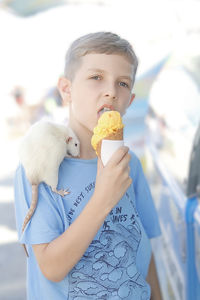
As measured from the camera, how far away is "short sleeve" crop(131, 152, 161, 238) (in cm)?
146

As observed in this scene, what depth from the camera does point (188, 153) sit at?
2.10 meters

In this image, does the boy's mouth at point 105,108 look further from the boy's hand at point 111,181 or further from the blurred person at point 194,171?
the blurred person at point 194,171

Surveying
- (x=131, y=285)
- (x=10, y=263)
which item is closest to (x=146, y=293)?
(x=131, y=285)

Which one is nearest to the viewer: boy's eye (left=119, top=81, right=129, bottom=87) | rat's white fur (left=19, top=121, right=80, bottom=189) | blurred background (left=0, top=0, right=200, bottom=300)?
rat's white fur (left=19, top=121, right=80, bottom=189)

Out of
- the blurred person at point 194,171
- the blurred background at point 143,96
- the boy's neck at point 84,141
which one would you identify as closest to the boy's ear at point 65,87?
the boy's neck at point 84,141

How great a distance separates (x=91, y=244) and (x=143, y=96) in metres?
5.45

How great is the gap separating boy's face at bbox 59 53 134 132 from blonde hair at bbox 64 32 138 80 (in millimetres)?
19

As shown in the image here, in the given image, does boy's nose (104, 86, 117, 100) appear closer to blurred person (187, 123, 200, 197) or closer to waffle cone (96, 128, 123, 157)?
waffle cone (96, 128, 123, 157)

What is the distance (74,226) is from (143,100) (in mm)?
5527

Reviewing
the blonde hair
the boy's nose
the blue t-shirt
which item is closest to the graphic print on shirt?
the blue t-shirt

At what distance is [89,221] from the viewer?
3.41 ft

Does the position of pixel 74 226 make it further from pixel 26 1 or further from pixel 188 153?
pixel 26 1

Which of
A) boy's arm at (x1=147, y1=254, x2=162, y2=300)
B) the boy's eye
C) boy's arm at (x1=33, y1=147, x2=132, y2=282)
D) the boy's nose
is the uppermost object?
the boy's eye

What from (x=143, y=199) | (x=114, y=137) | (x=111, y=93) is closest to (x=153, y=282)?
(x=143, y=199)
